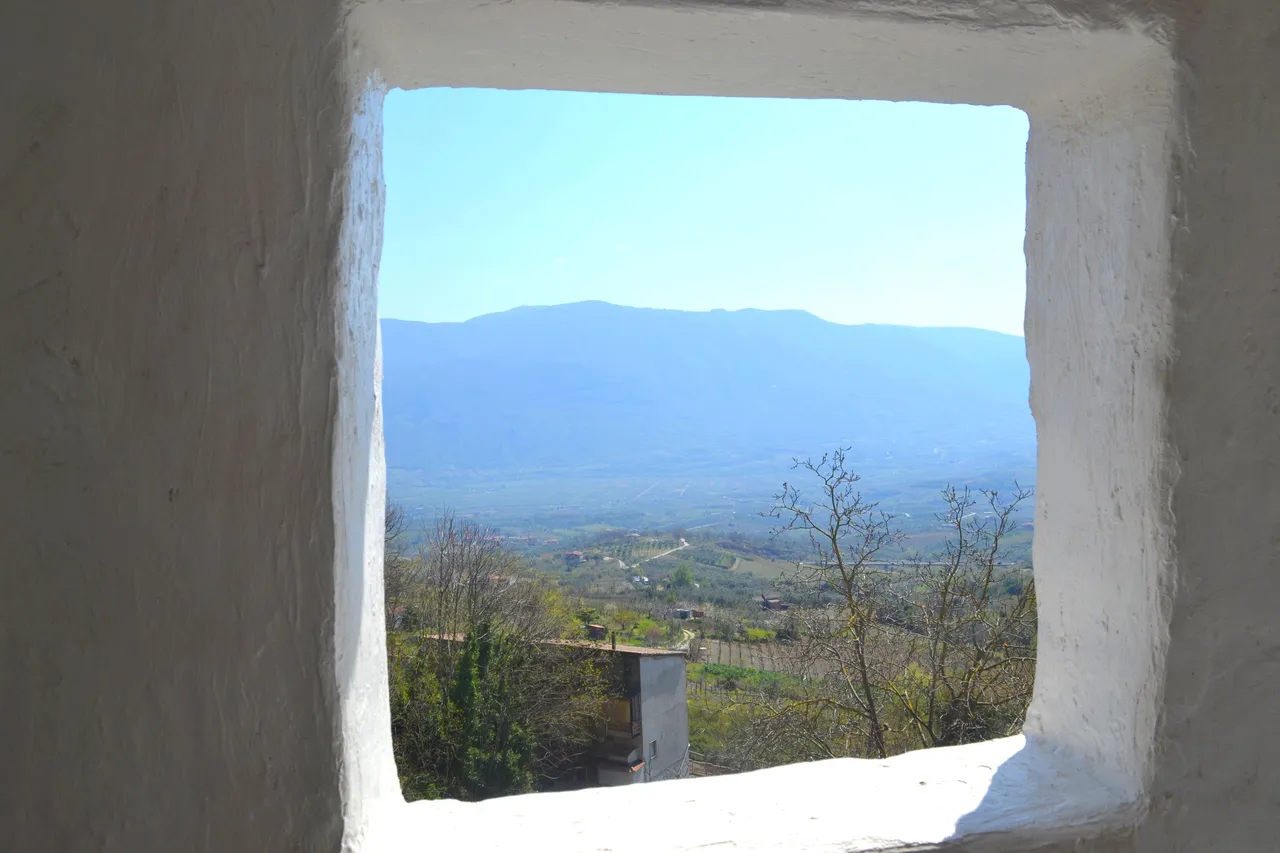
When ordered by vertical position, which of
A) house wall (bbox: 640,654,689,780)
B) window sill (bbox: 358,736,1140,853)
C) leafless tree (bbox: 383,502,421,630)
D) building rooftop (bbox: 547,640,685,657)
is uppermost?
leafless tree (bbox: 383,502,421,630)

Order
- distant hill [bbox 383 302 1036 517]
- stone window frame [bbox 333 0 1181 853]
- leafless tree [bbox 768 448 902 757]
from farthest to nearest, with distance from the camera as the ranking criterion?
1. distant hill [bbox 383 302 1036 517]
2. leafless tree [bbox 768 448 902 757]
3. stone window frame [bbox 333 0 1181 853]

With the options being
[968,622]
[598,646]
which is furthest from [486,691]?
[968,622]

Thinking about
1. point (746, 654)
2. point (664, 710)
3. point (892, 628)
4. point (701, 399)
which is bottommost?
point (664, 710)

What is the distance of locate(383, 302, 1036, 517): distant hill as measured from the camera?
3.32 meters

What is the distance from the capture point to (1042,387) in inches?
40.8

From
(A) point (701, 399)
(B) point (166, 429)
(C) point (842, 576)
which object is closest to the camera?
(B) point (166, 429)

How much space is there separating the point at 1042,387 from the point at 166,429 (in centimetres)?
103

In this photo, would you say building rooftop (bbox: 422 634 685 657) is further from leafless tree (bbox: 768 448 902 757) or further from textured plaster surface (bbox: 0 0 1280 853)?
textured plaster surface (bbox: 0 0 1280 853)

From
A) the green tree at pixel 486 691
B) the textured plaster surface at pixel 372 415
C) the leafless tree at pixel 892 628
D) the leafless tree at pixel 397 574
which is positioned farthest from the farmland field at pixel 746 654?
the textured plaster surface at pixel 372 415

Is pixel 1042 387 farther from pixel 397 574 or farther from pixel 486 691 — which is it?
pixel 397 574

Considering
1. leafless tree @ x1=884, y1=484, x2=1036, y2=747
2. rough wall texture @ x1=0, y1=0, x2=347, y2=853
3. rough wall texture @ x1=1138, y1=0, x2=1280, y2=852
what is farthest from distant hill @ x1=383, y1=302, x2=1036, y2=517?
rough wall texture @ x1=0, y1=0, x2=347, y2=853

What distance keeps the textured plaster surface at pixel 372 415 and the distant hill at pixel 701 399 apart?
4.94ft

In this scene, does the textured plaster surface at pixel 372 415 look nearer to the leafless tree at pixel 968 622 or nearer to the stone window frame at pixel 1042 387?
the stone window frame at pixel 1042 387

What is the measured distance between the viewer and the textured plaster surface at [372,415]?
2.20 ft
